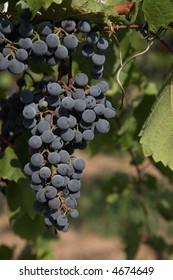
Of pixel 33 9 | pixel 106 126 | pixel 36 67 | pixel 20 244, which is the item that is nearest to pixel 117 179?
pixel 36 67

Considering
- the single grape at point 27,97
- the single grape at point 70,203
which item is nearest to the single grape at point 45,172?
the single grape at point 70,203

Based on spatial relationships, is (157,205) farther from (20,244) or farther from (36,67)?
(20,244)

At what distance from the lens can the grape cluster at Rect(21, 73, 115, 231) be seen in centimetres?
157

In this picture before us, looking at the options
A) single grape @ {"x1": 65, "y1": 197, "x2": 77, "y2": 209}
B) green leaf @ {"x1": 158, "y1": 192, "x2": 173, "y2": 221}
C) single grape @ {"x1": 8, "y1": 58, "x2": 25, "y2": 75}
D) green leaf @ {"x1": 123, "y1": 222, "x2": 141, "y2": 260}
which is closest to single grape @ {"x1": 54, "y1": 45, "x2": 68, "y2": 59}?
single grape @ {"x1": 8, "y1": 58, "x2": 25, "y2": 75}

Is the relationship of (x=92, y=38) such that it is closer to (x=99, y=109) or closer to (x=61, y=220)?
(x=99, y=109)

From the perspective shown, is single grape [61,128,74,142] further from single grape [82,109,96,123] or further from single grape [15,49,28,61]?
single grape [15,49,28,61]

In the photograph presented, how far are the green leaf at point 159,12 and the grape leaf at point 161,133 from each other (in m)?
0.23

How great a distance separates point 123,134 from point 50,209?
3.88 ft

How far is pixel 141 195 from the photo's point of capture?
3.33m

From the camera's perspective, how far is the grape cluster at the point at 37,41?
1535mm

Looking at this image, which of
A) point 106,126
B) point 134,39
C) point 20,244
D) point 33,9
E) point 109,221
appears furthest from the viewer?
point 109,221

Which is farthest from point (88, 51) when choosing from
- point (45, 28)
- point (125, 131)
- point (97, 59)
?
point (125, 131)

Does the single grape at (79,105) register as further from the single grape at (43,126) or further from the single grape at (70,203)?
the single grape at (70,203)

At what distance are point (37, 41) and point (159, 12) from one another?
0.39 m
